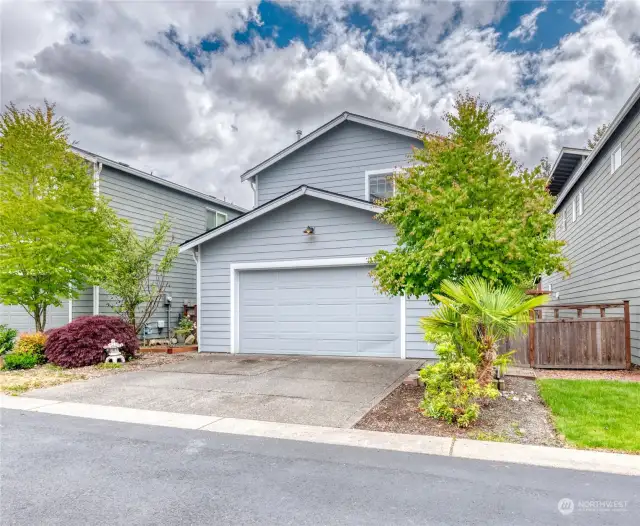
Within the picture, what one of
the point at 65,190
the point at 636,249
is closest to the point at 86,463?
the point at 65,190

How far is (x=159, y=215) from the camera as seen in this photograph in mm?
16109

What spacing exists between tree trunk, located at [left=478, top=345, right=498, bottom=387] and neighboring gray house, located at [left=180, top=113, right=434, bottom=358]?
4601 millimetres

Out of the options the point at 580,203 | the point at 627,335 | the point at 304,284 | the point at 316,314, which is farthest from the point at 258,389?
the point at 580,203

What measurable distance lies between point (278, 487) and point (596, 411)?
14.1 ft

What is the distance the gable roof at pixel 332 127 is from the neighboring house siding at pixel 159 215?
292 cm

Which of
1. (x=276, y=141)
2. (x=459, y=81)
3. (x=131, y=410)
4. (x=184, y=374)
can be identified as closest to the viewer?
(x=131, y=410)

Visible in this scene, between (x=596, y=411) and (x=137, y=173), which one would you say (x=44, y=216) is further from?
(x=596, y=411)

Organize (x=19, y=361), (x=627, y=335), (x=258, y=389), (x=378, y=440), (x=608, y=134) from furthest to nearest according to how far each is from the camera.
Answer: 1. (x=608, y=134)
2. (x=19, y=361)
3. (x=627, y=335)
4. (x=258, y=389)
5. (x=378, y=440)

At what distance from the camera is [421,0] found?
12367 mm

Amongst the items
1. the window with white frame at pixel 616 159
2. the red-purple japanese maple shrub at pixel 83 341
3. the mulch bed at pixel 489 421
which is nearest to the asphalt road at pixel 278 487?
the mulch bed at pixel 489 421

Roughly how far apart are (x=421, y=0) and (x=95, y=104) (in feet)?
37.7

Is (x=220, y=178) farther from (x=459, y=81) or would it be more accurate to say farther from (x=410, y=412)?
(x=410, y=412)

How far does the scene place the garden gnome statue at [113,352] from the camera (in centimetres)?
1052

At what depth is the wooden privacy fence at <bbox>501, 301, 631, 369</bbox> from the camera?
886 cm
